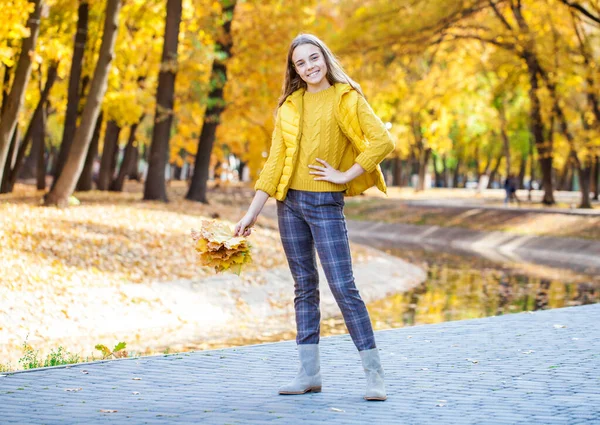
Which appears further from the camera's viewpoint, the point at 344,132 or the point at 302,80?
the point at 302,80

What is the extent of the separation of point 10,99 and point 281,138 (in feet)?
49.8

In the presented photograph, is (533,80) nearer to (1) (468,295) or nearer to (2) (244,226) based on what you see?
(1) (468,295)

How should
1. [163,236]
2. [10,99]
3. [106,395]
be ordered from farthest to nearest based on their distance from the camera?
[10,99], [163,236], [106,395]

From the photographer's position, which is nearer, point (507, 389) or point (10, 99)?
point (507, 389)

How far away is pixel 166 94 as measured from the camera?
2639cm

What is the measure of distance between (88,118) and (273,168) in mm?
15442

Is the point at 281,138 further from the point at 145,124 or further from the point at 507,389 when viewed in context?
the point at 145,124

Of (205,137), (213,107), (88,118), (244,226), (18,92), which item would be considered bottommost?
(244,226)

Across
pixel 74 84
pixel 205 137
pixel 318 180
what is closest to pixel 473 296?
pixel 318 180

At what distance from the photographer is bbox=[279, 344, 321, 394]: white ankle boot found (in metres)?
6.20

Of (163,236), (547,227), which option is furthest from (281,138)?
(547,227)

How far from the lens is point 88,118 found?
21.0m

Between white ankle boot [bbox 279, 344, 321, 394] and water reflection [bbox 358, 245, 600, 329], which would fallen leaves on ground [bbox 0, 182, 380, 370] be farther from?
white ankle boot [bbox 279, 344, 321, 394]

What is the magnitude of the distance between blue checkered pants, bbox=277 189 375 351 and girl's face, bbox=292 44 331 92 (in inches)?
29.0
